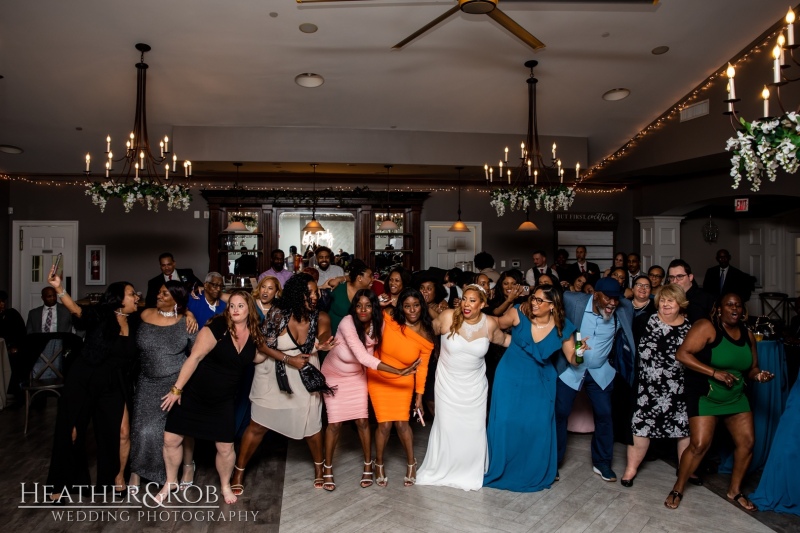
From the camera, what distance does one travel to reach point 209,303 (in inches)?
200

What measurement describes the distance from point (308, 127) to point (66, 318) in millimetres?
4508

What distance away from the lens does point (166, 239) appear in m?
10.8

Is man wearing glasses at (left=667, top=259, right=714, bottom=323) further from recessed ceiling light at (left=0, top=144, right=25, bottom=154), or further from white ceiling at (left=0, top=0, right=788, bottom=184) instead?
recessed ceiling light at (left=0, top=144, right=25, bottom=154)

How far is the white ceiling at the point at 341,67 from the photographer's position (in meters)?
5.74

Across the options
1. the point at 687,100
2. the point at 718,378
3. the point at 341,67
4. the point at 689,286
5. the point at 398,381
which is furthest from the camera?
the point at 687,100

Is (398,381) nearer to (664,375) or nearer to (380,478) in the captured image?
(380,478)

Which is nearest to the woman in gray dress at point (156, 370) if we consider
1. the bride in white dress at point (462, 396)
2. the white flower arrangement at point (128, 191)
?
the bride in white dress at point (462, 396)

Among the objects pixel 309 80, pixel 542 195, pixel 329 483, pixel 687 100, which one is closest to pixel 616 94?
pixel 687 100

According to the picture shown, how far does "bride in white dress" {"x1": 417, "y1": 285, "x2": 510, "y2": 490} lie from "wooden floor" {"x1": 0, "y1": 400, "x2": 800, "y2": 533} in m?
0.14

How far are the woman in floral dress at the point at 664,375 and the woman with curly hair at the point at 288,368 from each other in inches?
89.3

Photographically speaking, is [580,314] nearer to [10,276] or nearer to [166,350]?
[166,350]

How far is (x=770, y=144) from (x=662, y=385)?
Answer: 6.03 feet

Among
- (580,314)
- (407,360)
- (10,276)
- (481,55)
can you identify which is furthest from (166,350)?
(10,276)

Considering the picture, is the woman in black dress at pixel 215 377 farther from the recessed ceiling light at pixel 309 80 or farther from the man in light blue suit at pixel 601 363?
the recessed ceiling light at pixel 309 80
